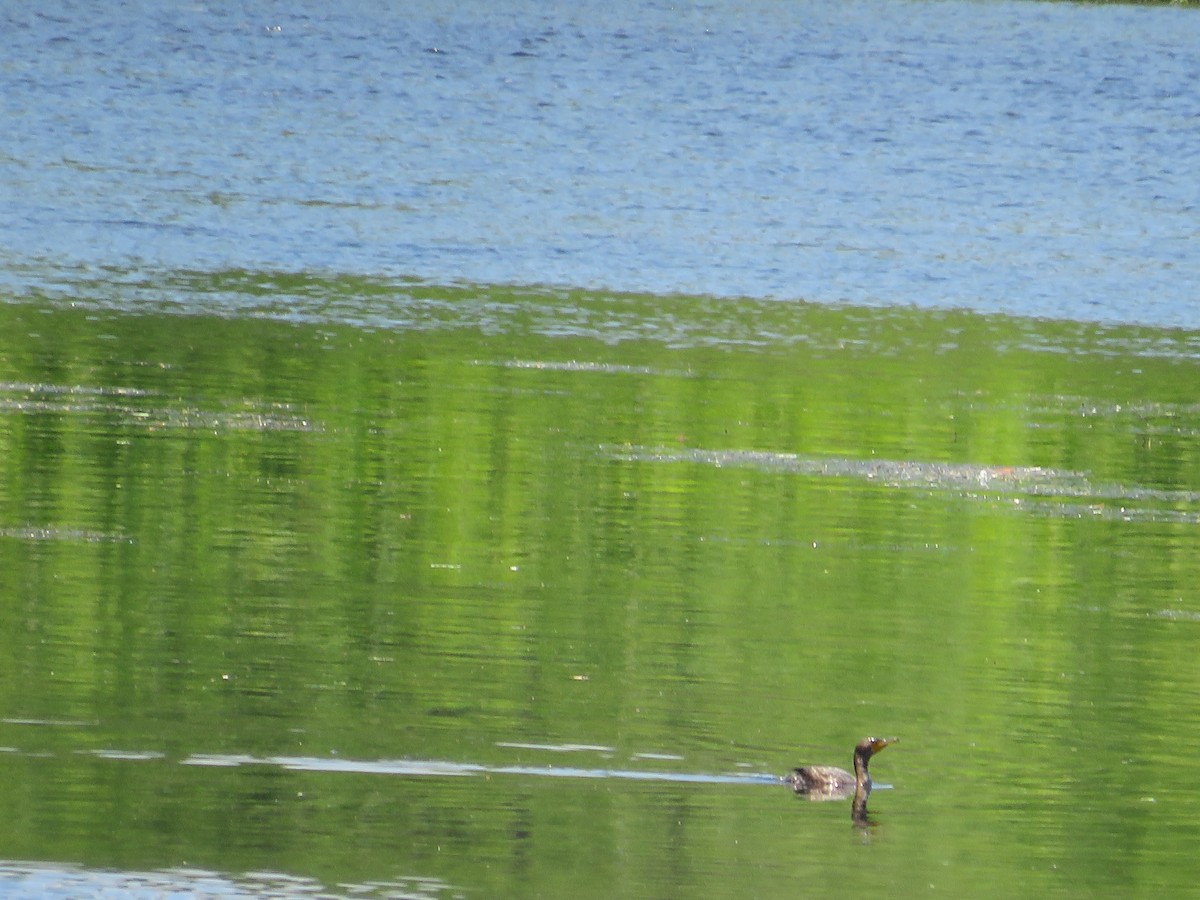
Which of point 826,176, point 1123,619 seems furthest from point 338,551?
point 826,176

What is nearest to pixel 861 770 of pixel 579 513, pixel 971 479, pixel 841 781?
pixel 841 781

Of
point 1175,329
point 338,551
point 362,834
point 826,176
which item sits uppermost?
point 826,176

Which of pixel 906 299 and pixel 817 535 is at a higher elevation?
pixel 906 299

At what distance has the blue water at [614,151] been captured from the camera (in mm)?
23047

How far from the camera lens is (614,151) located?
31125 mm

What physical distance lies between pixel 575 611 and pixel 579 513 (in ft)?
6.73

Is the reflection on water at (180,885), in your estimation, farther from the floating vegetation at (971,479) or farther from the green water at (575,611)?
the floating vegetation at (971,479)

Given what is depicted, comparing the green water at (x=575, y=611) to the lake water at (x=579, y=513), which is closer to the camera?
the green water at (x=575, y=611)

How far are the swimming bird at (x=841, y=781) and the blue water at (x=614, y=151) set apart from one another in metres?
12.3

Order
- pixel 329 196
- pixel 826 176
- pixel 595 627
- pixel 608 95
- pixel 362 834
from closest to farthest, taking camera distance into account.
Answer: pixel 362 834 → pixel 595 627 → pixel 329 196 → pixel 826 176 → pixel 608 95

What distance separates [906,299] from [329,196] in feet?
21.7

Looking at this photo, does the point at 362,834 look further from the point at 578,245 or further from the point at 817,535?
the point at 578,245

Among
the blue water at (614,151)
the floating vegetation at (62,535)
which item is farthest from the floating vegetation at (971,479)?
the blue water at (614,151)

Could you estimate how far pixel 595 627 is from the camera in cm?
1018
